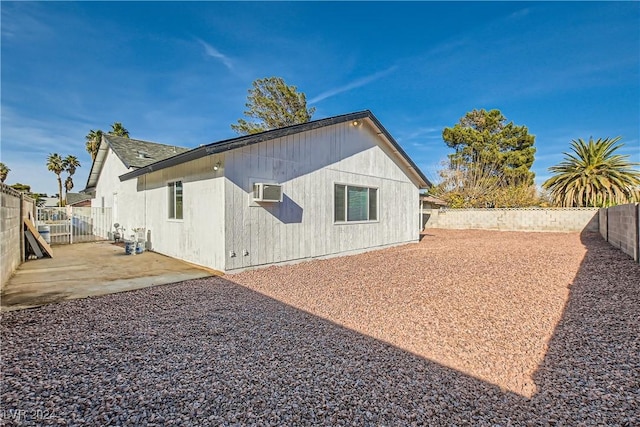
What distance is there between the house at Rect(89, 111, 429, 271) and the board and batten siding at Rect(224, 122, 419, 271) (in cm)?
2

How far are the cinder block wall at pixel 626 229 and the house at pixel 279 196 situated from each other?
601 cm

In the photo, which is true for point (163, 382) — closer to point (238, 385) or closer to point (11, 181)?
point (238, 385)

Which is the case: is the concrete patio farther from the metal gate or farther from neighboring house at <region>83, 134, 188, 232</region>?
the metal gate

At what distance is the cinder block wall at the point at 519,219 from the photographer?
1596 cm

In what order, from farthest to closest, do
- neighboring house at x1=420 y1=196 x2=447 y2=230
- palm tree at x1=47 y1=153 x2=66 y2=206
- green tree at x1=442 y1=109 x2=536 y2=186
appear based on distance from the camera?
palm tree at x1=47 y1=153 x2=66 y2=206 → green tree at x1=442 y1=109 x2=536 y2=186 → neighboring house at x1=420 y1=196 x2=447 y2=230

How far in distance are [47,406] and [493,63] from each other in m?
16.5

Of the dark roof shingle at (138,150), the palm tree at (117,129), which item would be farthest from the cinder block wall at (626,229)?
the palm tree at (117,129)

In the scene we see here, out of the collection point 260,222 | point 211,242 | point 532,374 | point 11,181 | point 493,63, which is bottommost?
point 532,374

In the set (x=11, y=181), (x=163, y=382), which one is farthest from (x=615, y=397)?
(x=11, y=181)

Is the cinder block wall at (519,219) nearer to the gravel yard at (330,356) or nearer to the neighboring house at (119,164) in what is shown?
the gravel yard at (330,356)

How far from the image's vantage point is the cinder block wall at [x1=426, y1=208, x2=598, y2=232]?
1596cm

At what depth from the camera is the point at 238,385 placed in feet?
7.46

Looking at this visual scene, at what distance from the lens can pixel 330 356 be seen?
9.18 feet

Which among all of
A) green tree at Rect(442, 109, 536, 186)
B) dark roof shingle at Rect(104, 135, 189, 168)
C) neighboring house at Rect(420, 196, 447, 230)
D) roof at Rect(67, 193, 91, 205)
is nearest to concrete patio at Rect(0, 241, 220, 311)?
dark roof shingle at Rect(104, 135, 189, 168)
